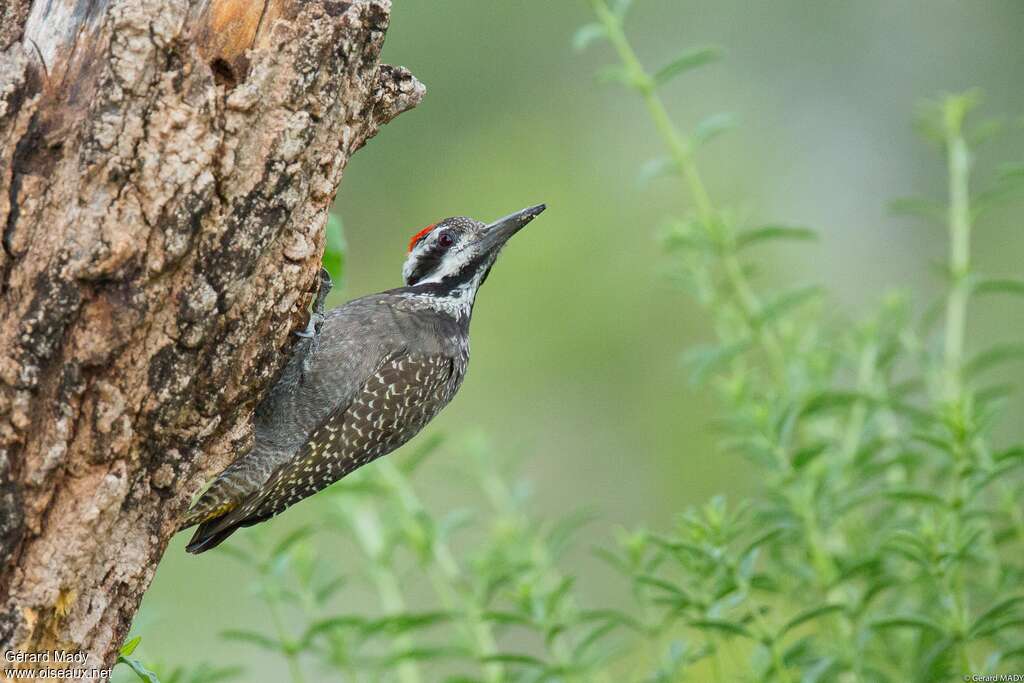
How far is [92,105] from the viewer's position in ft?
8.95

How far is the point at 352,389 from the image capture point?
427cm

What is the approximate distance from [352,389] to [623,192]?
7.17 m

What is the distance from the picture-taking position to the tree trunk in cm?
270

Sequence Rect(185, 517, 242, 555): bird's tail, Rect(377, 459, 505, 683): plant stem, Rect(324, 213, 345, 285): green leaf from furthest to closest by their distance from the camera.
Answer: Rect(377, 459, 505, 683): plant stem < Rect(185, 517, 242, 555): bird's tail < Rect(324, 213, 345, 285): green leaf

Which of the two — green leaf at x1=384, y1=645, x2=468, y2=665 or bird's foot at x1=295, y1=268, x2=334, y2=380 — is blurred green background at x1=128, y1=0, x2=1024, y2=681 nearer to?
green leaf at x1=384, y1=645, x2=468, y2=665

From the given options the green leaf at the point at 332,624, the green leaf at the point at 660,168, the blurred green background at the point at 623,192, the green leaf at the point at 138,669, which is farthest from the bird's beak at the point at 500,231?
the blurred green background at the point at 623,192

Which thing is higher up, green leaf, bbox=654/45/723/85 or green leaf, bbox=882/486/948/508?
green leaf, bbox=654/45/723/85

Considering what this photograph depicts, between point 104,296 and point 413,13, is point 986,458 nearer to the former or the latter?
point 104,296

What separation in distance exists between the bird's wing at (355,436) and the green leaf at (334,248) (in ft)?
1.58

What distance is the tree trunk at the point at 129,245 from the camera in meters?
2.70

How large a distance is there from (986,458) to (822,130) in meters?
8.15

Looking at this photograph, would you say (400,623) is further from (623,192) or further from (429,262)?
(623,192)

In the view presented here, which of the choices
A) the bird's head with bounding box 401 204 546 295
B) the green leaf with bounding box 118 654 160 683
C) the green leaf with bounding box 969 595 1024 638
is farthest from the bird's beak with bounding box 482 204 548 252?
the green leaf with bounding box 118 654 160 683

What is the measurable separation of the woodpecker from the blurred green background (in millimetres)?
4861
